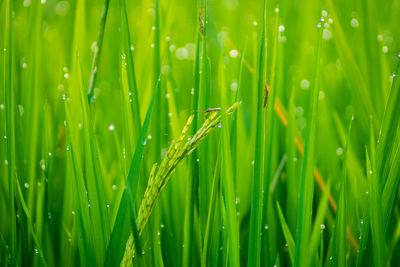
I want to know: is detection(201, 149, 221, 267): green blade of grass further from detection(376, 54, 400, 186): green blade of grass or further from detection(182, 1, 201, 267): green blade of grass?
detection(376, 54, 400, 186): green blade of grass

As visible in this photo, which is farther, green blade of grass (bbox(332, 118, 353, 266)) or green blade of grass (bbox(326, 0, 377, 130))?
green blade of grass (bbox(326, 0, 377, 130))

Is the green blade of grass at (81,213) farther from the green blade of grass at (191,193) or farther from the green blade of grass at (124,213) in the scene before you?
the green blade of grass at (191,193)

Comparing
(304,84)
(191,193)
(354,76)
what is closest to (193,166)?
(191,193)

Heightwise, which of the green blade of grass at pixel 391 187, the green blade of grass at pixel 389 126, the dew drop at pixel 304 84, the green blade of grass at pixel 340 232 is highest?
the dew drop at pixel 304 84

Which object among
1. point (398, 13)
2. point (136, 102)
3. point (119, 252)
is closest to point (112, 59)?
point (136, 102)

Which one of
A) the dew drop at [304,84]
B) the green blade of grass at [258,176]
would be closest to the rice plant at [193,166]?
the green blade of grass at [258,176]

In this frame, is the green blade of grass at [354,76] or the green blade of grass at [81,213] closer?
the green blade of grass at [81,213]

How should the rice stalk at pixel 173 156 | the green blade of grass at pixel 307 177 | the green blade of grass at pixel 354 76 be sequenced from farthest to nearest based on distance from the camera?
the green blade of grass at pixel 354 76 → the green blade of grass at pixel 307 177 → the rice stalk at pixel 173 156

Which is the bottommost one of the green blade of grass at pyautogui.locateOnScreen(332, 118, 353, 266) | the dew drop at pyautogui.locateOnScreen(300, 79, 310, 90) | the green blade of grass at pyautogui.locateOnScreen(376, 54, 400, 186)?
the green blade of grass at pyautogui.locateOnScreen(332, 118, 353, 266)

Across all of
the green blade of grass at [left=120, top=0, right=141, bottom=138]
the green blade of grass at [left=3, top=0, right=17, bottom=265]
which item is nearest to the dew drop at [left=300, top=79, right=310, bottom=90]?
the green blade of grass at [left=120, top=0, right=141, bottom=138]

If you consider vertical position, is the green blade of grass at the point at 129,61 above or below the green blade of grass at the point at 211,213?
above
